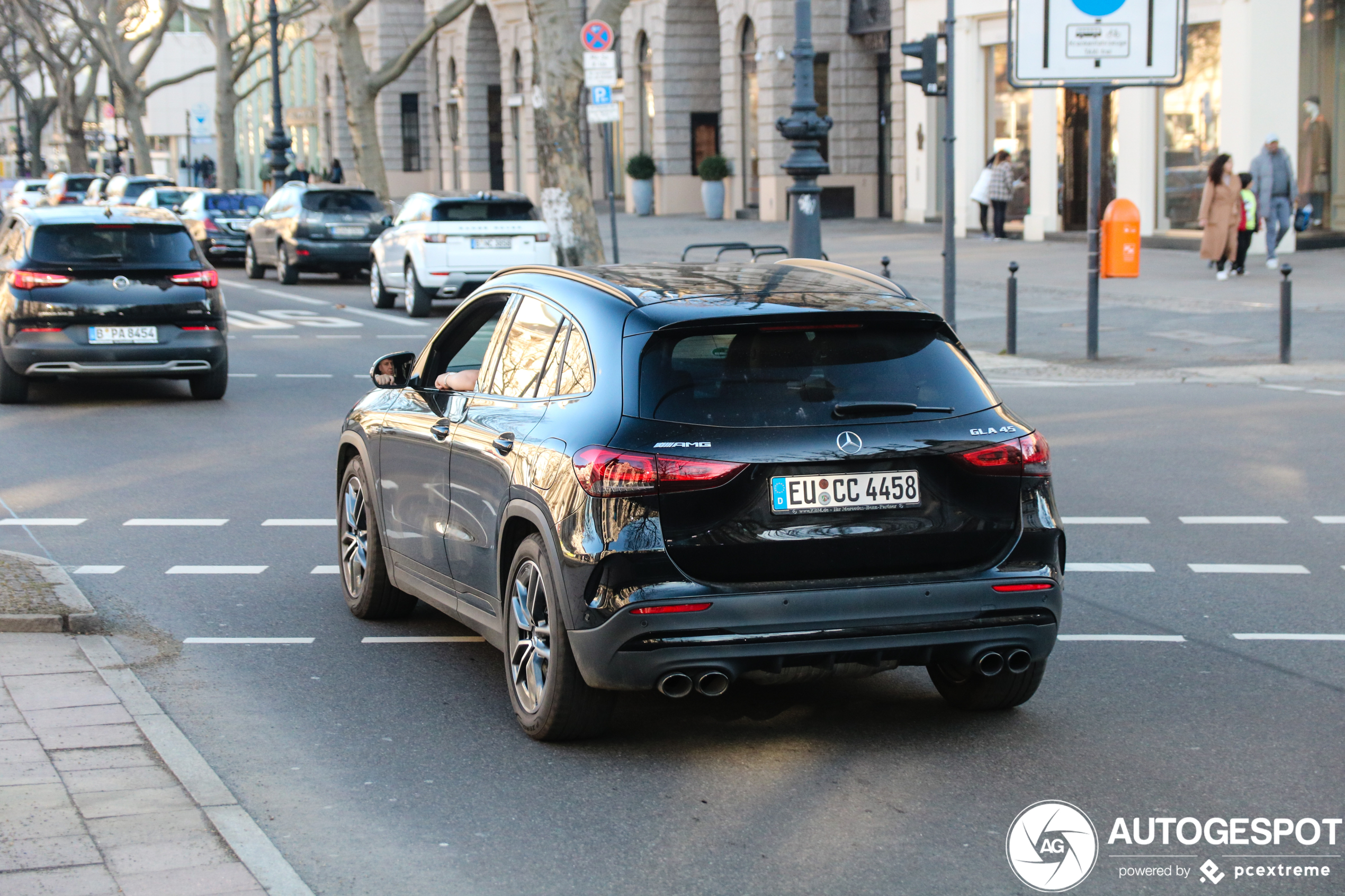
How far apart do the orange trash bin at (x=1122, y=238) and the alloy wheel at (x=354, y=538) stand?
456 inches

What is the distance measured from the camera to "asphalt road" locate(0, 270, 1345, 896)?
4723mm

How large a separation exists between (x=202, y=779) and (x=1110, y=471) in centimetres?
741

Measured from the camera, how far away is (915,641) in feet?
17.8

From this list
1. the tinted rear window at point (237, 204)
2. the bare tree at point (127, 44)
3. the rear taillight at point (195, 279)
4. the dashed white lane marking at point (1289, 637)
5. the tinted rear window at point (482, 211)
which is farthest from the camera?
the bare tree at point (127, 44)

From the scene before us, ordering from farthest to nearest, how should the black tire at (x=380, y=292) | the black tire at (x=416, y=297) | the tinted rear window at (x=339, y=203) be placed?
the tinted rear window at (x=339, y=203)
the black tire at (x=380, y=292)
the black tire at (x=416, y=297)

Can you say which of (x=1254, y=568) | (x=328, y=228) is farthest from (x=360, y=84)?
(x=1254, y=568)

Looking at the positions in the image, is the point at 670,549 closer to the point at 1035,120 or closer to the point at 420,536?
the point at 420,536

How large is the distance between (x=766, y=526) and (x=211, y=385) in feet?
35.9

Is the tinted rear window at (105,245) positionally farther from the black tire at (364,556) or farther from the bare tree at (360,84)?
the bare tree at (360,84)

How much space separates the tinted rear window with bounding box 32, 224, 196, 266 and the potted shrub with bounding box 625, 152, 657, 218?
1347 inches

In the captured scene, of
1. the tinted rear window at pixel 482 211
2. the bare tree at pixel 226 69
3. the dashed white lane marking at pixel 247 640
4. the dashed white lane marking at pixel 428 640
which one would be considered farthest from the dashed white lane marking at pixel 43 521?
the bare tree at pixel 226 69

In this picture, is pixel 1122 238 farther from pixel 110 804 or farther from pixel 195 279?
pixel 110 804

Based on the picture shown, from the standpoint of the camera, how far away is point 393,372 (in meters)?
7.28

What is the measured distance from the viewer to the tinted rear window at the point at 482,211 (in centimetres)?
2367
